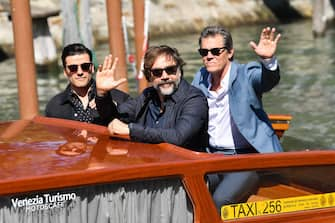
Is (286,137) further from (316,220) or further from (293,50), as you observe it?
(293,50)

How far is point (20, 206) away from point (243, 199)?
1070 millimetres

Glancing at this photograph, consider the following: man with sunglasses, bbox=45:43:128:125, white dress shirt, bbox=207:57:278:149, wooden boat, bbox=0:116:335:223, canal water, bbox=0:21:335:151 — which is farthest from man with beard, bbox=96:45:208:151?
canal water, bbox=0:21:335:151

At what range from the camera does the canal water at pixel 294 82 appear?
9.53 metres

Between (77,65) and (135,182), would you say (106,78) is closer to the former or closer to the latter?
(77,65)

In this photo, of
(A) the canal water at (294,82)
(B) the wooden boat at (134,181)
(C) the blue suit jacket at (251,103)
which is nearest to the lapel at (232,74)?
(C) the blue suit jacket at (251,103)

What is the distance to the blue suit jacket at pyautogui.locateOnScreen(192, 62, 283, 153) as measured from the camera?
452cm

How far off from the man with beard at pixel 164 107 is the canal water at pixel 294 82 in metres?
3.51

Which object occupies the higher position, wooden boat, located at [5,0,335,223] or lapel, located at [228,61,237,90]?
lapel, located at [228,61,237,90]

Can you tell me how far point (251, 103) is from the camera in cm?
457

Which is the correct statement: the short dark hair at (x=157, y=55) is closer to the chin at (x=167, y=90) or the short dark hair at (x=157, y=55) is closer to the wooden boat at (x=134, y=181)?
the chin at (x=167, y=90)

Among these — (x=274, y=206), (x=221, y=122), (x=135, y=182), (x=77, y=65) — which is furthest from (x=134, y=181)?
(x=77, y=65)

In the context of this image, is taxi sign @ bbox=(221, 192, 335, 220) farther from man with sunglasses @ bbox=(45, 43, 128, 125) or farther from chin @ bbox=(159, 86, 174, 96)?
man with sunglasses @ bbox=(45, 43, 128, 125)

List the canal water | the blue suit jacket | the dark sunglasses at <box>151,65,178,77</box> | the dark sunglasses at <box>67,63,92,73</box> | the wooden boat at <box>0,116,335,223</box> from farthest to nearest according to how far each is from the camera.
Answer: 1. the canal water
2. the dark sunglasses at <box>67,63,92,73</box>
3. the blue suit jacket
4. the dark sunglasses at <box>151,65,178,77</box>
5. the wooden boat at <box>0,116,335,223</box>

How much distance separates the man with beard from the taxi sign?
0.48 metres
